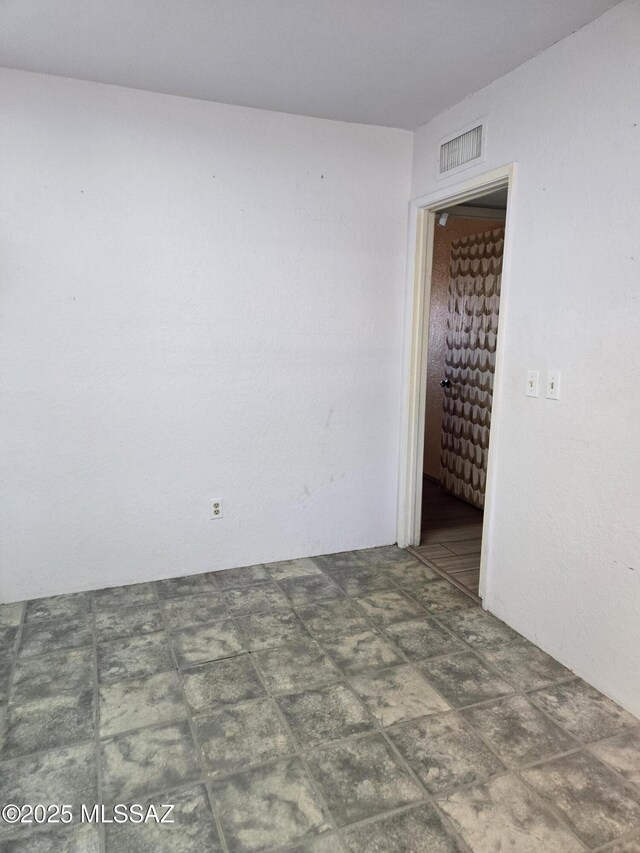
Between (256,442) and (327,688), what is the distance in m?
1.39

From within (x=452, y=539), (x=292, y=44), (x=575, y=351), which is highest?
(x=292, y=44)

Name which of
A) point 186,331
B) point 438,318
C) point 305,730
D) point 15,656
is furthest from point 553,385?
point 438,318

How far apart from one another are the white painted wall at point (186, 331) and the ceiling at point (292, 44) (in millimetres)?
241

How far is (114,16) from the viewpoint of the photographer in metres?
2.04

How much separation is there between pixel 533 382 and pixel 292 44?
1.63 m

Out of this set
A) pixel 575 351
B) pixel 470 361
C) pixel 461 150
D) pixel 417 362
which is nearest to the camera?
pixel 575 351

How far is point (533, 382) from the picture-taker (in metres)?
2.41

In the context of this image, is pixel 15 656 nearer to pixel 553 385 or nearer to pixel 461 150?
pixel 553 385

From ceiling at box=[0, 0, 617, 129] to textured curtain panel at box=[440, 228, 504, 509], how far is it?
1.61m

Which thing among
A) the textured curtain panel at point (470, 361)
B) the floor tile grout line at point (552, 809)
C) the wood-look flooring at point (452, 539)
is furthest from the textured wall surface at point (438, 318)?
the floor tile grout line at point (552, 809)

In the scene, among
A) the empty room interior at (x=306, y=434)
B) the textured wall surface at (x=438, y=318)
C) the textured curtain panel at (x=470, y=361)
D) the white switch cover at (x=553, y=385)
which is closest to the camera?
the empty room interior at (x=306, y=434)

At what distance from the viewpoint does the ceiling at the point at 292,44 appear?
1970 mm

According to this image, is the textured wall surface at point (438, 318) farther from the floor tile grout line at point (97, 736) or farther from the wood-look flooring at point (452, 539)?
the floor tile grout line at point (97, 736)

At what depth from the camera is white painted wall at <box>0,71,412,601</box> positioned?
263cm
